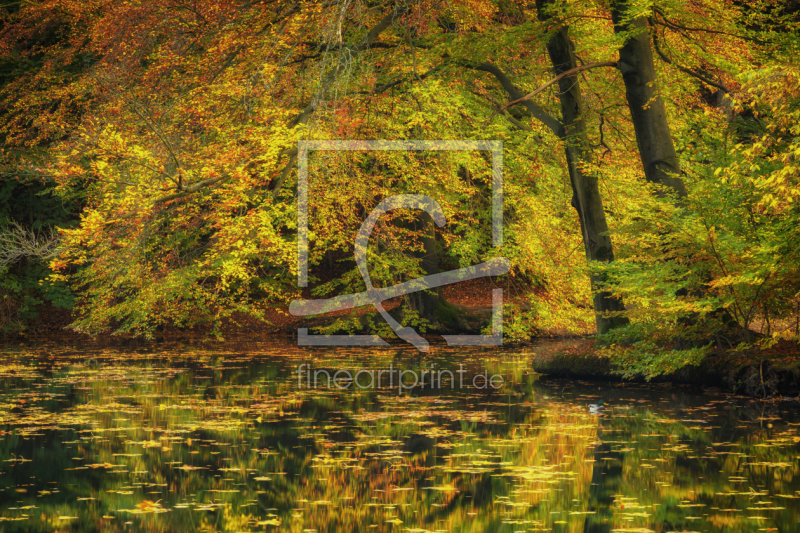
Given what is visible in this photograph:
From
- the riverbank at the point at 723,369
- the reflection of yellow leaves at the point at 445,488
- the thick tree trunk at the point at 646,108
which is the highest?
the thick tree trunk at the point at 646,108

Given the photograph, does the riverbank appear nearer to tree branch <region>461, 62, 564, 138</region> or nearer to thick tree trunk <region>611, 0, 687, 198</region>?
thick tree trunk <region>611, 0, 687, 198</region>

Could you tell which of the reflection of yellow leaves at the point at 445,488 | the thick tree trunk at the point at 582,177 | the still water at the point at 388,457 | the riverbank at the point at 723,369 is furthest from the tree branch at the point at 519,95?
the reflection of yellow leaves at the point at 445,488

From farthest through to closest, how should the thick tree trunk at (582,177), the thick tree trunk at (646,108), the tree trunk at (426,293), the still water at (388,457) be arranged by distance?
the tree trunk at (426,293) < the thick tree trunk at (582,177) < the thick tree trunk at (646,108) < the still water at (388,457)

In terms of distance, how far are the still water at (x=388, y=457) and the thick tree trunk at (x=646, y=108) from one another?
3372 mm

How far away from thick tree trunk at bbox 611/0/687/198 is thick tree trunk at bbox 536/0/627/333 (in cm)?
143

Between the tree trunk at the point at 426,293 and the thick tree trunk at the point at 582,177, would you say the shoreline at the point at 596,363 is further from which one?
the tree trunk at the point at 426,293

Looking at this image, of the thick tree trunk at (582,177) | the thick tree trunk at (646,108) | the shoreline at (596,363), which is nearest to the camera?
the shoreline at (596,363)

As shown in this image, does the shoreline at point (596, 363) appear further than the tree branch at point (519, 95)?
No

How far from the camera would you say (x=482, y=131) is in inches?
668

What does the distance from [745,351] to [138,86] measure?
11.1 meters

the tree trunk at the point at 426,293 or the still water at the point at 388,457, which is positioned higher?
the tree trunk at the point at 426,293

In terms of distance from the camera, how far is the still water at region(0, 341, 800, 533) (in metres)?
6.07

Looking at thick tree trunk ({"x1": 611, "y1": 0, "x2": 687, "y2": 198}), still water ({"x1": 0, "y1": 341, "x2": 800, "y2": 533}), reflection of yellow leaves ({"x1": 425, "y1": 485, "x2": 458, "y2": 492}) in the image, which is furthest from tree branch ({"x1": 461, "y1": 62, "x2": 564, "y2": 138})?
reflection of yellow leaves ({"x1": 425, "y1": 485, "x2": 458, "y2": 492})

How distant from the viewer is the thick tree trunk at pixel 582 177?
1465 cm
